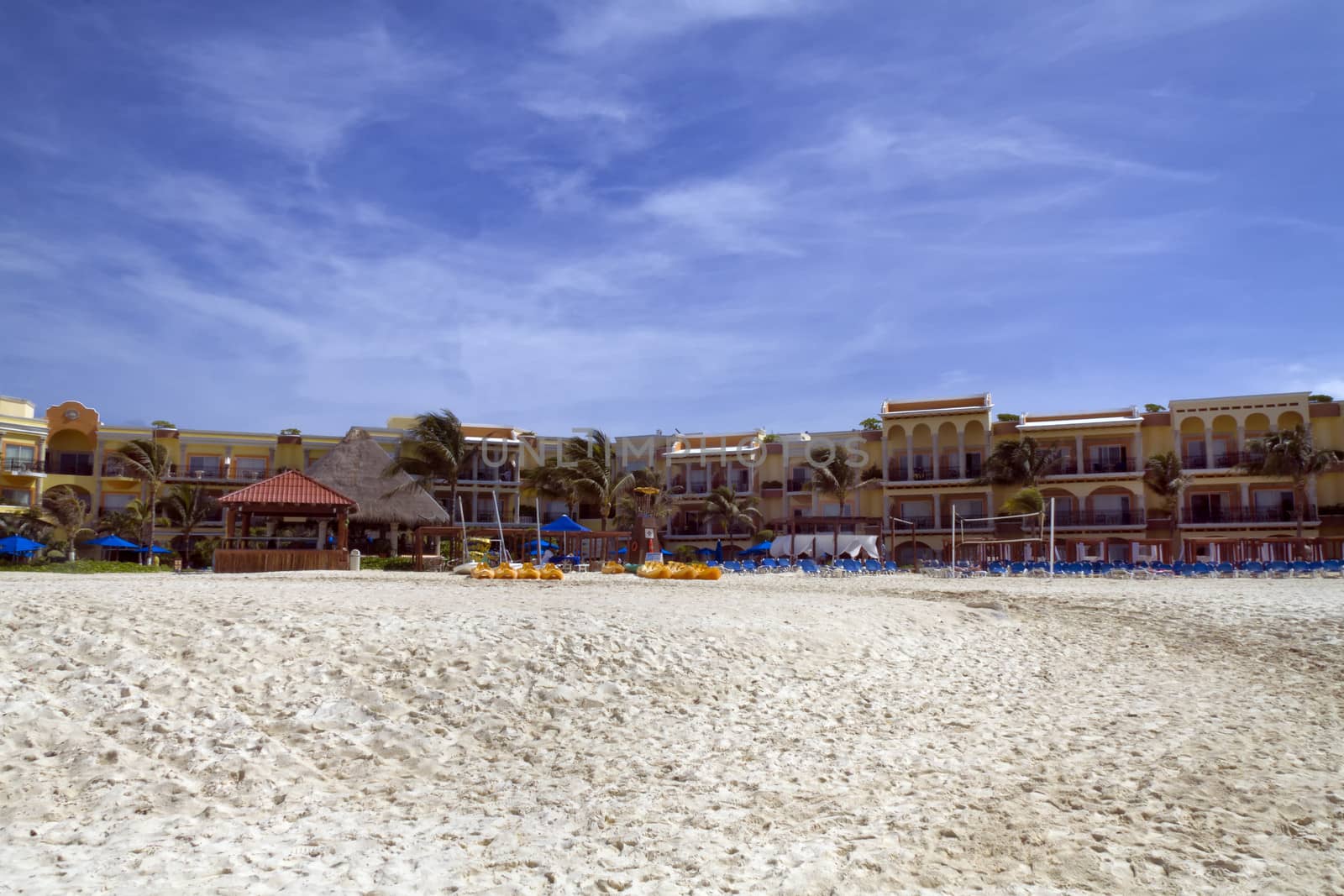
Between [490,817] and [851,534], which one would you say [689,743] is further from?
[851,534]

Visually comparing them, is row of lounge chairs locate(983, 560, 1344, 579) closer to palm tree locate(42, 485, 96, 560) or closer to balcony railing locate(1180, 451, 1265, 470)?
balcony railing locate(1180, 451, 1265, 470)

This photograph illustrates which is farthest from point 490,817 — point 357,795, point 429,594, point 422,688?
point 429,594

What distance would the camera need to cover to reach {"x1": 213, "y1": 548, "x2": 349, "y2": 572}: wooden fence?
23875 millimetres

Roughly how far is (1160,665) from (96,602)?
1130 cm

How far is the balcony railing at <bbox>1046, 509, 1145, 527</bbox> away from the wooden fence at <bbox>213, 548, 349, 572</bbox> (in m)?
31.4

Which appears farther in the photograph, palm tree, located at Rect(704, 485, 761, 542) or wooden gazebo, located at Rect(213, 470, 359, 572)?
palm tree, located at Rect(704, 485, 761, 542)

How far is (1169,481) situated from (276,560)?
3532cm

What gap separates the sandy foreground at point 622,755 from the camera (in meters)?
5.23

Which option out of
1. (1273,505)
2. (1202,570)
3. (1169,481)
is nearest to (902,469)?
(1169,481)

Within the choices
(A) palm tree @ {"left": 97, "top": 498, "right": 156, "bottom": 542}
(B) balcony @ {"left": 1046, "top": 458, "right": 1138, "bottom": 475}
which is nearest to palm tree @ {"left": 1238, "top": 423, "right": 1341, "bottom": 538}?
(B) balcony @ {"left": 1046, "top": 458, "right": 1138, "bottom": 475}

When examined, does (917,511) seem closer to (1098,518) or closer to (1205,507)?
(1098,518)

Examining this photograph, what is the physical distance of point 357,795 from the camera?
20.7ft

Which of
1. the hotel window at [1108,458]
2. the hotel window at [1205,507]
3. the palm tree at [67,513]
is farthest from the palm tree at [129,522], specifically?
the hotel window at [1205,507]

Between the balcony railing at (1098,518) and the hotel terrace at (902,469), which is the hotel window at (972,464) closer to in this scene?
the hotel terrace at (902,469)
